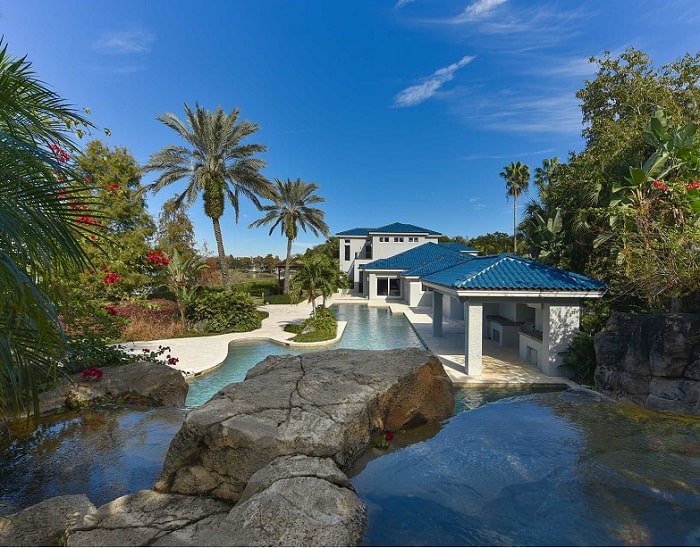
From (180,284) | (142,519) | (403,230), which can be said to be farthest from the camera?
(403,230)

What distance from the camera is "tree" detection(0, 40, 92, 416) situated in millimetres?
2867

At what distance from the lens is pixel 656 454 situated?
532 centimetres

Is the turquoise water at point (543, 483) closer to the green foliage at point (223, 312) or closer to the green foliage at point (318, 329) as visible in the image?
the green foliage at point (318, 329)

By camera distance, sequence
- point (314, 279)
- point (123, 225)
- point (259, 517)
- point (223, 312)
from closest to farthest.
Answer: point (259, 517) → point (223, 312) → point (314, 279) → point (123, 225)

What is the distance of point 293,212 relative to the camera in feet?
130

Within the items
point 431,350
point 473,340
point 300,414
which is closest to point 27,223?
point 300,414

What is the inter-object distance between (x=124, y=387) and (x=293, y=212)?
106 feet

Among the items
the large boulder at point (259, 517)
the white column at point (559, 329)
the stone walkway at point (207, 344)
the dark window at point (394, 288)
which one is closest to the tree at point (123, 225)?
the stone walkway at point (207, 344)

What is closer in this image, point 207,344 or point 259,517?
point 259,517

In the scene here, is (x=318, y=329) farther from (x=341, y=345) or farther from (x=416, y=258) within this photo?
(x=416, y=258)

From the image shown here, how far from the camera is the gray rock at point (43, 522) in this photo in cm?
360

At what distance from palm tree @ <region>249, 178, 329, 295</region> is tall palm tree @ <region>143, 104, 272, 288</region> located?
1231 centimetres

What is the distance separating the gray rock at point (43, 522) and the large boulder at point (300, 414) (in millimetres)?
943

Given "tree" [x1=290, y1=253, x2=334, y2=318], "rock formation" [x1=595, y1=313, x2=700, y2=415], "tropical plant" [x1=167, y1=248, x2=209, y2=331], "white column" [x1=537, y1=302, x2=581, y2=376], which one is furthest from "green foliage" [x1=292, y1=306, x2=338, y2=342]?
"rock formation" [x1=595, y1=313, x2=700, y2=415]
